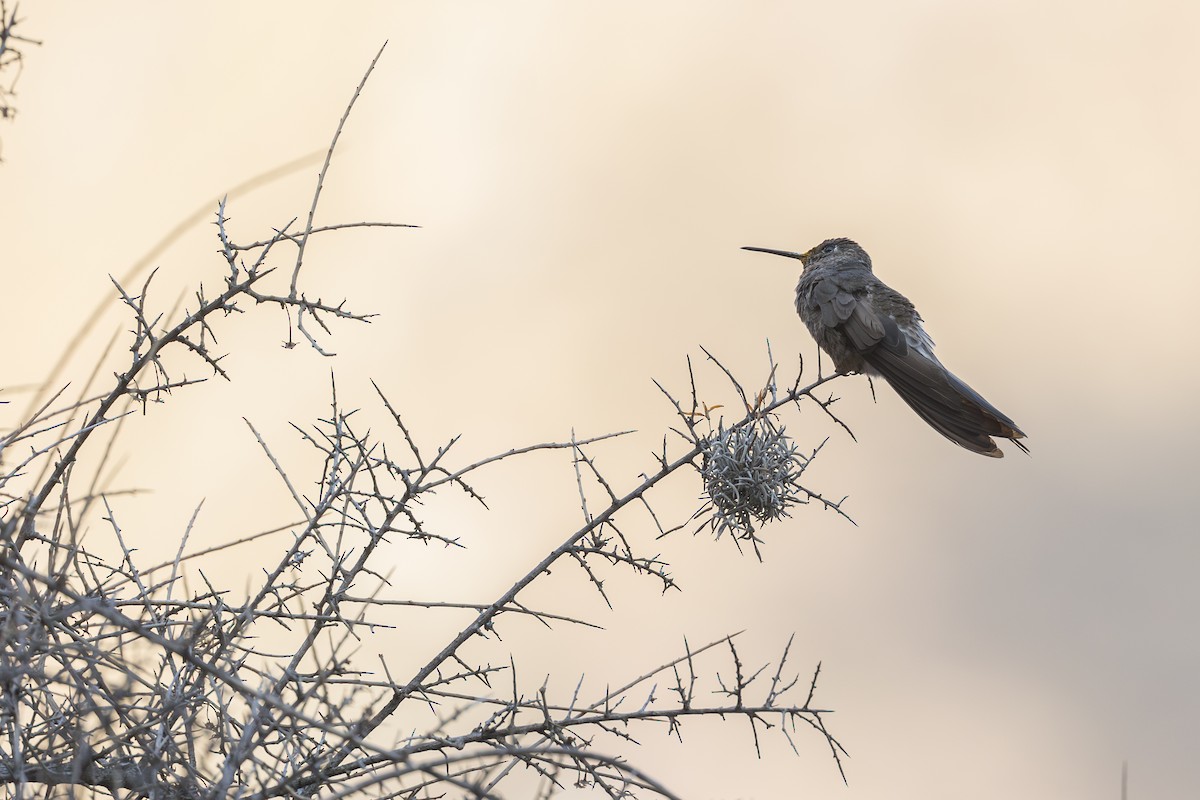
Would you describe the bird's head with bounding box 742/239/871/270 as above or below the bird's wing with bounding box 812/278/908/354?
above

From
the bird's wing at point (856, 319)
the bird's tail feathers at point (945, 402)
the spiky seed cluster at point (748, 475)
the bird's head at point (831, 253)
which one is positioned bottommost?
the spiky seed cluster at point (748, 475)

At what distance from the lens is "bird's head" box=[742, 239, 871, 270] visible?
8.79 metres

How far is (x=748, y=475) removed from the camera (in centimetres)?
462

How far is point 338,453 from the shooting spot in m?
4.20

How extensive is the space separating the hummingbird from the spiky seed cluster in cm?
188

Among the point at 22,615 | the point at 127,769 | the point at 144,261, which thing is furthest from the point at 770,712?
the point at 144,261

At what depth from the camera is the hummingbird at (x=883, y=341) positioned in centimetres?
623

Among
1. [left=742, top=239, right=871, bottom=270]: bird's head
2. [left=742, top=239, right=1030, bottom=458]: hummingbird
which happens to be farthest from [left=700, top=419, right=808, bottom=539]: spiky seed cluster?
[left=742, top=239, right=871, bottom=270]: bird's head

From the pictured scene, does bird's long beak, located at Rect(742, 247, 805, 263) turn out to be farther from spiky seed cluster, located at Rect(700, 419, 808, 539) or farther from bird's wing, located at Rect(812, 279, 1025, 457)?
spiky seed cluster, located at Rect(700, 419, 808, 539)

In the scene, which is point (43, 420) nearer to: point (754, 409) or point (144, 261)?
point (144, 261)

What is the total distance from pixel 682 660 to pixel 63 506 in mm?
1993

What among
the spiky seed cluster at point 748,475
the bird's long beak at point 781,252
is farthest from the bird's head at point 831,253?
the spiky seed cluster at point 748,475

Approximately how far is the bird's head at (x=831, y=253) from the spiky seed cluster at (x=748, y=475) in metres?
4.33

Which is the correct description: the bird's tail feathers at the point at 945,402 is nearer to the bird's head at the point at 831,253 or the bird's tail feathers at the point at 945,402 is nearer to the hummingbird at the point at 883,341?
the hummingbird at the point at 883,341
